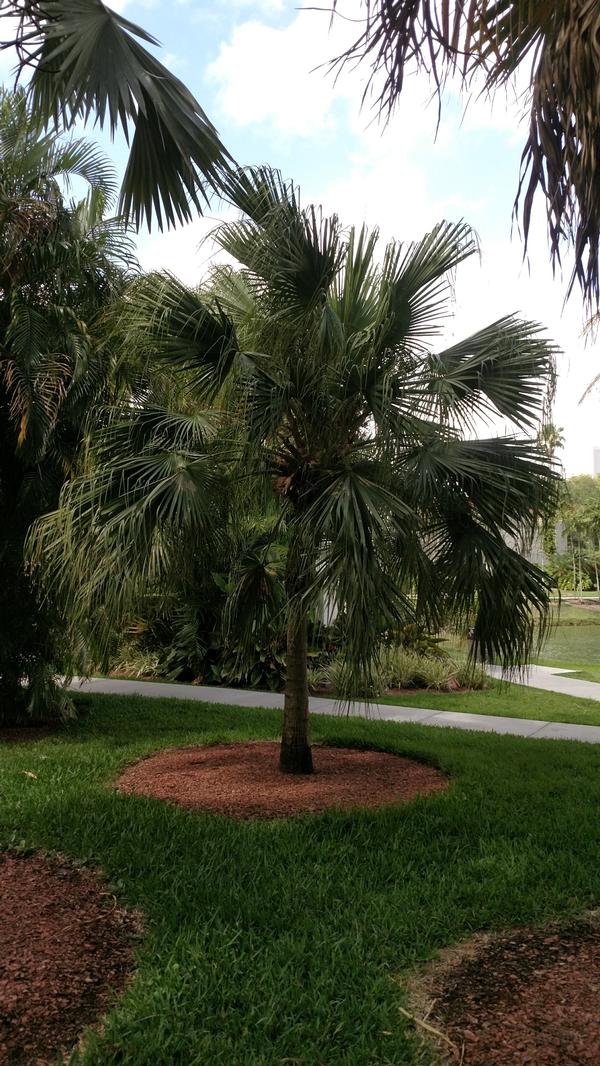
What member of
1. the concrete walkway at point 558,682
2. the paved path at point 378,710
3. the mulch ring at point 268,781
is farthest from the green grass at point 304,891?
the concrete walkway at point 558,682

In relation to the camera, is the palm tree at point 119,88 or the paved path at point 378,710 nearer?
the palm tree at point 119,88

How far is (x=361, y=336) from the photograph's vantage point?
6.15 m

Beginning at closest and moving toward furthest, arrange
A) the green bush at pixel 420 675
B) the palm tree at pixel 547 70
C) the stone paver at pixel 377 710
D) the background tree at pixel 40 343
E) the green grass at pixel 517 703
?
the palm tree at pixel 547 70 → the background tree at pixel 40 343 → the stone paver at pixel 377 710 → the green grass at pixel 517 703 → the green bush at pixel 420 675

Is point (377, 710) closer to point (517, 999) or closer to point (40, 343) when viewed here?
point (40, 343)

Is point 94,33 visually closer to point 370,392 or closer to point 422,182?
point 422,182

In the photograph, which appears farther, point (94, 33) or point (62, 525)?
point (62, 525)

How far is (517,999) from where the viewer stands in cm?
343

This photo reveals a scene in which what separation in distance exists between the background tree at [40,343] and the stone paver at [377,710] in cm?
154

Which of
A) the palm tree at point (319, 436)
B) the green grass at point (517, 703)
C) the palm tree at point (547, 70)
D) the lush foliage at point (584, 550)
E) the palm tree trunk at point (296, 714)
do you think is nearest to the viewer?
the palm tree at point (547, 70)

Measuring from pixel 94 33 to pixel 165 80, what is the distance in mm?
309

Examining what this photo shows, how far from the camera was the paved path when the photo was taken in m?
9.55

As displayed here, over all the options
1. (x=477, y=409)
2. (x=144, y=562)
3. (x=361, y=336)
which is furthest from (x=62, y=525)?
(x=477, y=409)

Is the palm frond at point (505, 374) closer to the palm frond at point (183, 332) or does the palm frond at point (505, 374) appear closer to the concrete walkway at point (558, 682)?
the palm frond at point (183, 332)

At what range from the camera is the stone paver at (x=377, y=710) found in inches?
376
